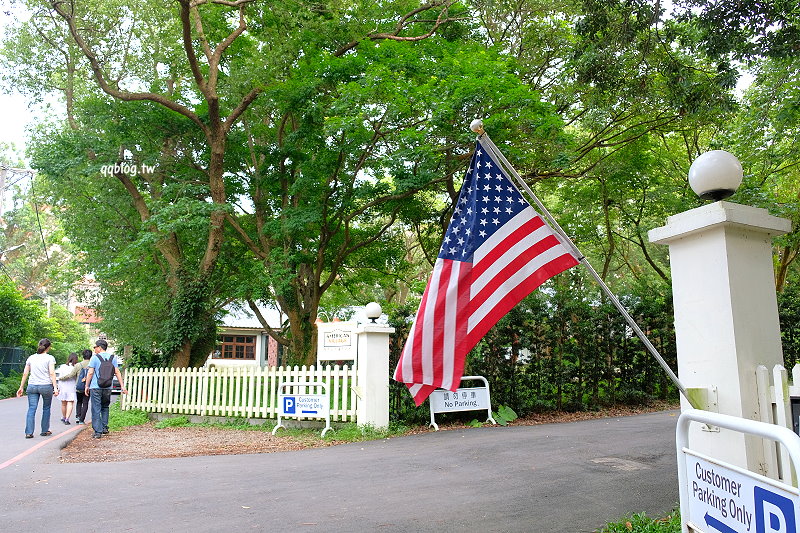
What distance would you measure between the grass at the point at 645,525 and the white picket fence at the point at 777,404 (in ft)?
3.92

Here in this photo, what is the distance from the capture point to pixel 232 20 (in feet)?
65.0

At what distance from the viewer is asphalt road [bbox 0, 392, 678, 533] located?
18.9 feet

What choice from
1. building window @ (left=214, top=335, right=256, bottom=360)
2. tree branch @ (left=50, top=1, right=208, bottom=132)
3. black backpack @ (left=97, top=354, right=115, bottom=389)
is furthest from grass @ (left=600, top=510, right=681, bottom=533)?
building window @ (left=214, top=335, right=256, bottom=360)

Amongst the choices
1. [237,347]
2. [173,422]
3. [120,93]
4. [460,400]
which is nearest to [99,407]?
[173,422]

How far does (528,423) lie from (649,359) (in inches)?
188

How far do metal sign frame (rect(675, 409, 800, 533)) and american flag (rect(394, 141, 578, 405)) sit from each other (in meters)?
1.72

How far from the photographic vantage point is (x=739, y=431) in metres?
2.58


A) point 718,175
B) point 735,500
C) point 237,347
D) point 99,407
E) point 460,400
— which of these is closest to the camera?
point 735,500

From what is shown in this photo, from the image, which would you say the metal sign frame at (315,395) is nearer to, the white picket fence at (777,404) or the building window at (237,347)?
the white picket fence at (777,404)

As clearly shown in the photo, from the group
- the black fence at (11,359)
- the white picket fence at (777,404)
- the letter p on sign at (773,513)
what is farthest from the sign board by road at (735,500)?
the black fence at (11,359)

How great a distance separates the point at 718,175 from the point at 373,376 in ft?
28.1

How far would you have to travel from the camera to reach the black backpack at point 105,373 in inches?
477

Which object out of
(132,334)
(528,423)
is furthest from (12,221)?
(528,423)

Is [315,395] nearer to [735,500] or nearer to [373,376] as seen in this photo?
[373,376]
